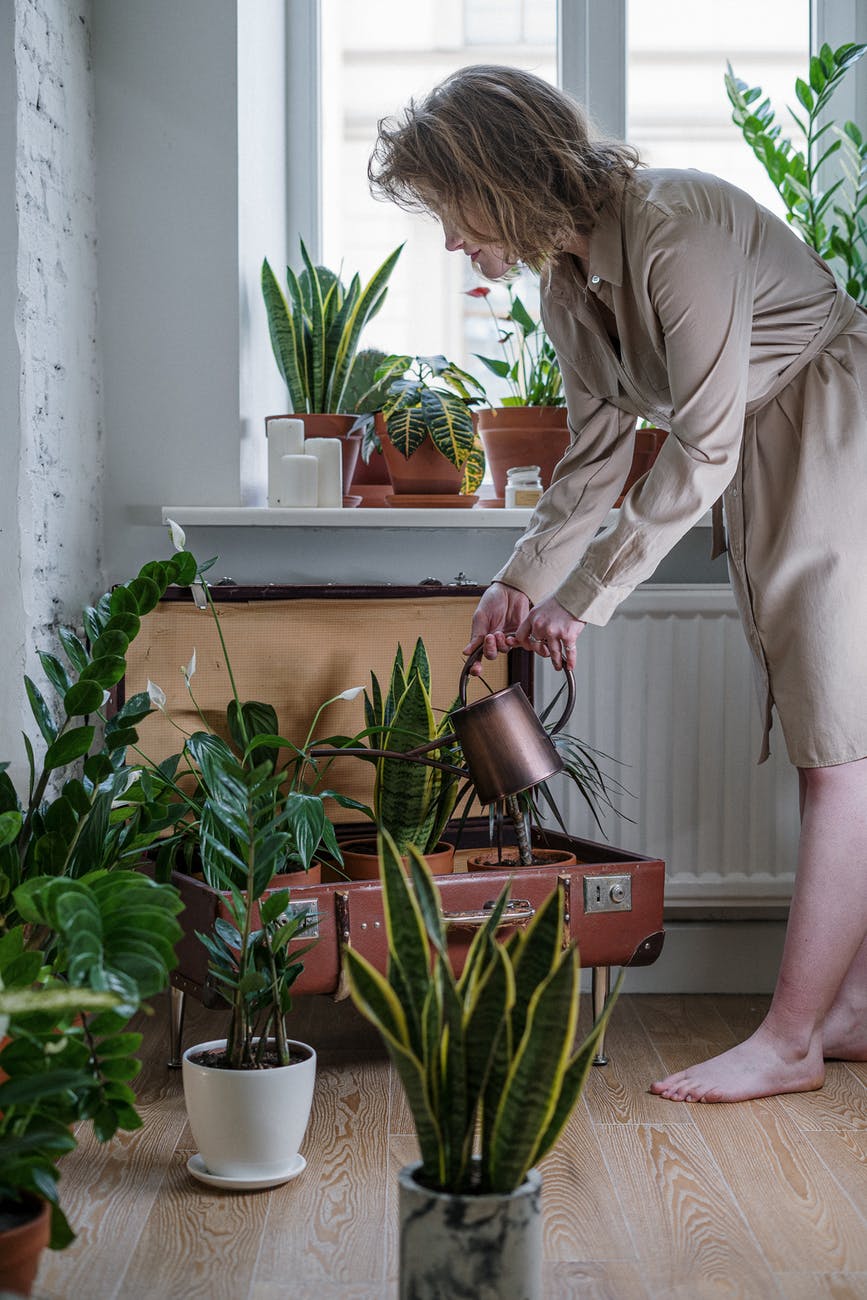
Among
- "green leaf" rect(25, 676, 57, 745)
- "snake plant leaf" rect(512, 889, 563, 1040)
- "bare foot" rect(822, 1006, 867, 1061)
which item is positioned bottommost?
"bare foot" rect(822, 1006, 867, 1061)

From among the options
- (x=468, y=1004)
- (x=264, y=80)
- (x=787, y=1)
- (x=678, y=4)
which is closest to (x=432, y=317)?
(x=264, y=80)

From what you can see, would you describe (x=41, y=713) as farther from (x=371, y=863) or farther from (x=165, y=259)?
(x=165, y=259)

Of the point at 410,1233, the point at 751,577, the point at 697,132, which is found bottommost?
the point at 410,1233

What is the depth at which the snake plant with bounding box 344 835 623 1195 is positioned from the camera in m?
0.97

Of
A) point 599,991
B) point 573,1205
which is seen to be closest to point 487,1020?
point 573,1205

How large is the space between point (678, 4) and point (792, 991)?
208cm

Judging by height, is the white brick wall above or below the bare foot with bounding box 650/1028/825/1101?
above

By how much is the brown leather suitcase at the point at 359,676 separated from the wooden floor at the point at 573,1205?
25cm

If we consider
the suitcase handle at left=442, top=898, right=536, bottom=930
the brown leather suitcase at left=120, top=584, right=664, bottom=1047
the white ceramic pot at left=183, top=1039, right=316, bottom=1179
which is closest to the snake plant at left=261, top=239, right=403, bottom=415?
the brown leather suitcase at left=120, top=584, right=664, bottom=1047

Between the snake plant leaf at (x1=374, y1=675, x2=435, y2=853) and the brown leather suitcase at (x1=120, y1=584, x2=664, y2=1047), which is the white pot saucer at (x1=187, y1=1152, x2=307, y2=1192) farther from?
the snake plant leaf at (x1=374, y1=675, x2=435, y2=853)

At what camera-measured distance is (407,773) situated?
1.93 metres

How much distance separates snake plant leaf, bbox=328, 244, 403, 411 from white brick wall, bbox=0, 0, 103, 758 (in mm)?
453

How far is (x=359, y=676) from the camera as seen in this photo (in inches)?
86.8

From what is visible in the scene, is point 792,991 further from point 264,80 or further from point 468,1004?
point 264,80
